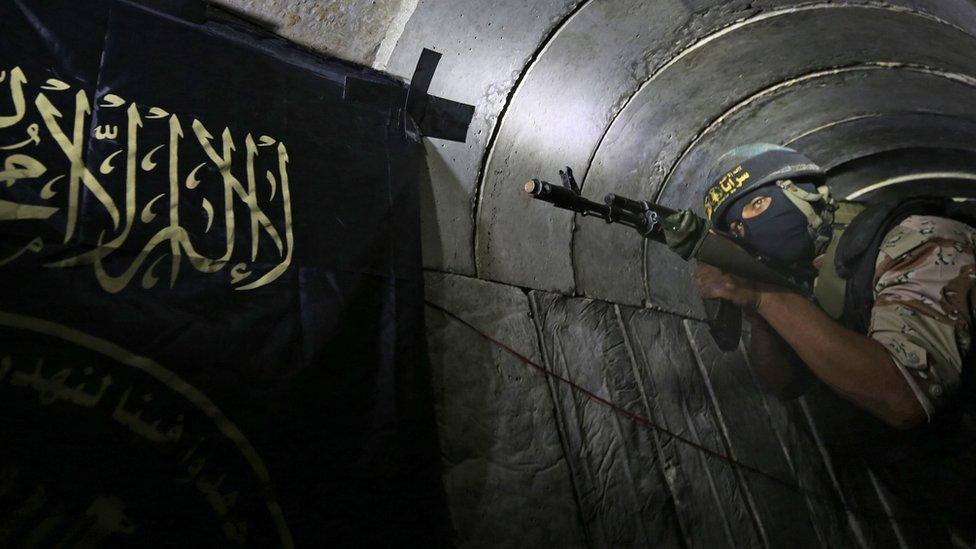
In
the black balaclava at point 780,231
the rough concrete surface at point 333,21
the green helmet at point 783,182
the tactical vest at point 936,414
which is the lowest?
the tactical vest at point 936,414

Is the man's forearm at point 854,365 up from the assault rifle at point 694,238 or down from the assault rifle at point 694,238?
down

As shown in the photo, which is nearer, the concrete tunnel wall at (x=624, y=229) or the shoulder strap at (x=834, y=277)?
the concrete tunnel wall at (x=624, y=229)

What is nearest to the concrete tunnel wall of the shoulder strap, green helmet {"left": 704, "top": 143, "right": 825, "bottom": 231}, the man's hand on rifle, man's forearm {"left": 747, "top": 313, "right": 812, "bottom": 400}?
man's forearm {"left": 747, "top": 313, "right": 812, "bottom": 400}

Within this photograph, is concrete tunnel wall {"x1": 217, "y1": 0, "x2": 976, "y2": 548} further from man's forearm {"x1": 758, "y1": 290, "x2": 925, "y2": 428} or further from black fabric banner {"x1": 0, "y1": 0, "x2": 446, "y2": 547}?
man's forearm {"x1": 758, "y1": 290, "x2": 925, "y2": 428}

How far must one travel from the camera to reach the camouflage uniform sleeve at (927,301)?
6.60ft

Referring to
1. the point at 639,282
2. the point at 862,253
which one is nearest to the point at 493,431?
the point at 639,282

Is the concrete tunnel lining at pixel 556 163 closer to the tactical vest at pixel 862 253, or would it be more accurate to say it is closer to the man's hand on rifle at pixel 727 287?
the man's hand on rifle at pixel 727 287

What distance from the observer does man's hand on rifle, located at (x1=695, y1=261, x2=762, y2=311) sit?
9.38ft

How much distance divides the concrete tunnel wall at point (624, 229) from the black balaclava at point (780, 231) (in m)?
0.67

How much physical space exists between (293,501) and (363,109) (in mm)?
1585

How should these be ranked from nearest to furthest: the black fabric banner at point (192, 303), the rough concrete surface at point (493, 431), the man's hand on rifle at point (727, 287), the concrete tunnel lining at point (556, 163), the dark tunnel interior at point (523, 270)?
1. the black fabric banner at point (192, 303)
2. the dark tunnel interior at point (523, 270)
3. the rough concrete surface at point (493, 431)
4. the concrete tunnel lining at point (556, 163)
5. the man's hand on rifle at point (727, 287)

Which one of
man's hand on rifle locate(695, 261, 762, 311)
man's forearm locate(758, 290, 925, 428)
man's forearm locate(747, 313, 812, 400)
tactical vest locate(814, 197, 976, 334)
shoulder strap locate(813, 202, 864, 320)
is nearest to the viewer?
man's forearm locate(758, 290, 925, 428)

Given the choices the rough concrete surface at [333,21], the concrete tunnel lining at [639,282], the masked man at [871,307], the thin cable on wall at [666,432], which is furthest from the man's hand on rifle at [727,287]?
the rough concrete surface at [333,21]

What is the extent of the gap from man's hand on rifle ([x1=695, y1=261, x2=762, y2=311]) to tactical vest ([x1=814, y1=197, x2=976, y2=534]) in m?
0.39
